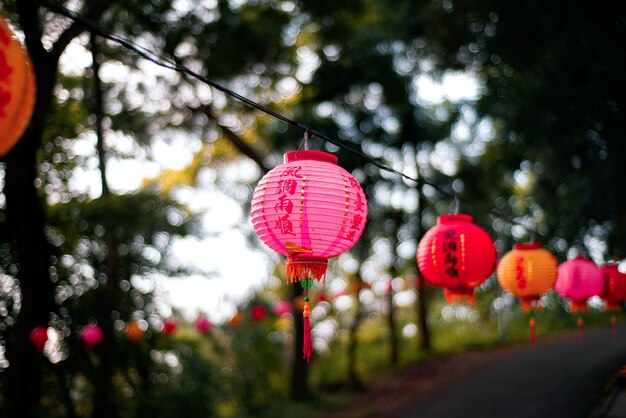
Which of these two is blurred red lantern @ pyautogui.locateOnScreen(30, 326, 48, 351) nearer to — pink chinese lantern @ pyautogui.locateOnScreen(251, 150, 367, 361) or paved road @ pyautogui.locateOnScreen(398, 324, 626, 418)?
pink chinese lantern @ pyautogui.locateOnScreen(251, 150, 367, 361)

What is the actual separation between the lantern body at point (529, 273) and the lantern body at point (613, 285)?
5.37 ft

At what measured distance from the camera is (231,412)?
13.4 meters

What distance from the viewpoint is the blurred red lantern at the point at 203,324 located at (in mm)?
12977

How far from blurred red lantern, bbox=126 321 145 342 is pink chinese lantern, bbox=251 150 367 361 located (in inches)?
277

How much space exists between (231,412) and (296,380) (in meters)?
1.61

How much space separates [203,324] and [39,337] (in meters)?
5.22

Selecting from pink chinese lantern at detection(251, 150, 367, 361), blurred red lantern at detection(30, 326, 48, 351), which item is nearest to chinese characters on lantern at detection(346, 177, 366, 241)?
pink chinese lantern at detection(251, 150, 367, 361)

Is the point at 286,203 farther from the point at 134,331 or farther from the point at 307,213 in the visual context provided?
the point at 134,331

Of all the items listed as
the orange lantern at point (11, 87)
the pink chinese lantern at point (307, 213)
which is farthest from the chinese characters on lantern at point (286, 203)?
the orange lantern at point (11, 87)

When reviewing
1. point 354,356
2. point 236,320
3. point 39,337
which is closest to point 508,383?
point 354,356

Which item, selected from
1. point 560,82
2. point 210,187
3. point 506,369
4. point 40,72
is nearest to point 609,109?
point 560,82

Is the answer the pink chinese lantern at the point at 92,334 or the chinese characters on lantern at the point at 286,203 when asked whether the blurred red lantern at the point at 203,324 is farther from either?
the chinese characters on lantern at the point at 286,203

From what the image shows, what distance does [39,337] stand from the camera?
7.96 metres

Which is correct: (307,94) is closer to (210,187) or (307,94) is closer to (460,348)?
(210,187)
